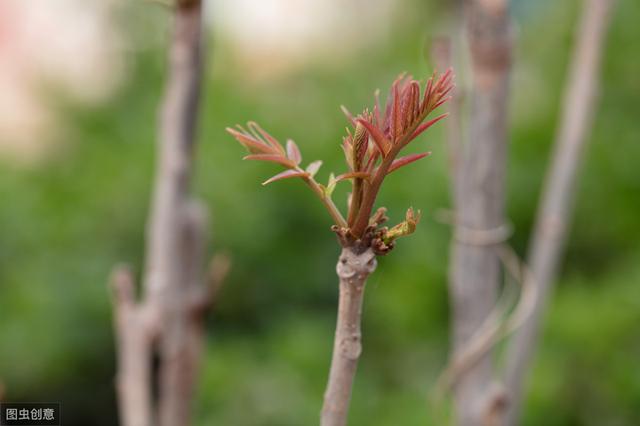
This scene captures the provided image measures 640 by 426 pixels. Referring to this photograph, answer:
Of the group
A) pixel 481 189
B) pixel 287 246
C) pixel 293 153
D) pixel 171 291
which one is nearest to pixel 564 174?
pixel 481 189

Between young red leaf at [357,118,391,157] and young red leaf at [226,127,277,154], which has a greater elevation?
young red leaf at [357,118,391,157]

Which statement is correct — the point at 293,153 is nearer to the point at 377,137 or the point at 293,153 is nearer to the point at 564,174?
the point at 377,137

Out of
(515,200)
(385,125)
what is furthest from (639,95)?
(385,125)

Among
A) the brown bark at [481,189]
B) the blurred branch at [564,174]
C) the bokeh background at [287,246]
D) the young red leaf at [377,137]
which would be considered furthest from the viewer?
the bokeh background at [287,246]

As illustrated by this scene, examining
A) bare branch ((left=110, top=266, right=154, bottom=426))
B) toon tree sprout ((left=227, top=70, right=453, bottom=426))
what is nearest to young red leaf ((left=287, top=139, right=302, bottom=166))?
toon tree sprout ((left=227, top=70, right=453, bottom=426))

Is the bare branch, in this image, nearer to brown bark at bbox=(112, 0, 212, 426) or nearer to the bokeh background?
brown bark at bbox=(112, 0, 212, 426)

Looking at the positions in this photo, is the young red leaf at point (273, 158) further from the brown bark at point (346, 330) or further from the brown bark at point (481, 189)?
the brown bark at point (481, 189)

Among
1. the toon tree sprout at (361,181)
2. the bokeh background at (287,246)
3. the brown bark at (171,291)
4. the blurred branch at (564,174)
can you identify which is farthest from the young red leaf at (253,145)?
the bokeh background at (287,246)

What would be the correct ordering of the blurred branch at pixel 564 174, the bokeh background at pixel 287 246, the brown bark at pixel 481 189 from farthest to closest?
the bokeh background at pixel 287 246 → the blurred branch at pixel 564 174 → the brown bark at pixel 481 189
